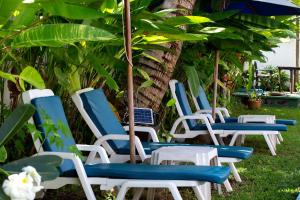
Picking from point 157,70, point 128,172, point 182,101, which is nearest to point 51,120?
point 128,172

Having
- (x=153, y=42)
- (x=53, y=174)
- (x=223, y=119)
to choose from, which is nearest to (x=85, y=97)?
(x=153, y=42)

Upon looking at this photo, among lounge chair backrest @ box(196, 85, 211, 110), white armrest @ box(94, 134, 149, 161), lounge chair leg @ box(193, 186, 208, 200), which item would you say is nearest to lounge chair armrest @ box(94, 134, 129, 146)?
white armrest @ box(94, 134, 149, 161)

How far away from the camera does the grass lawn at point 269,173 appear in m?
5.14

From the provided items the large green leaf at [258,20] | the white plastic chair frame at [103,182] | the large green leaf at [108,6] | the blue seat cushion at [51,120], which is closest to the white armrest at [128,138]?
the blue seat cushion at [51,120]

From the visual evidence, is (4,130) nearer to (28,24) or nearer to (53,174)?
(53,174)

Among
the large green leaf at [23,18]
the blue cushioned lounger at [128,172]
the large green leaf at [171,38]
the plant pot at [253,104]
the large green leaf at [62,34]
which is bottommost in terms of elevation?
the plant pot at [253,104]

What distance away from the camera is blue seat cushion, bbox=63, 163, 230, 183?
353 centimetres

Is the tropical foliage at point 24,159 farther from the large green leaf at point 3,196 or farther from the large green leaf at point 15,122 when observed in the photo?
the large green leaf at point 3,196

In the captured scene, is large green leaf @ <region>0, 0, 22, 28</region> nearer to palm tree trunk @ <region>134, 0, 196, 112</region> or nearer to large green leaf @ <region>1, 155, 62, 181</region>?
large green leaf @ <region>1, 155, 62, 181</region>

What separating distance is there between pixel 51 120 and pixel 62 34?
1102 millimetres

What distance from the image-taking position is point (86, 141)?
18.9 ft

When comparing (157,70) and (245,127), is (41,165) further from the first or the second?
(245,127)

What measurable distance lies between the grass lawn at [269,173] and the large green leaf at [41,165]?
2.40 metres

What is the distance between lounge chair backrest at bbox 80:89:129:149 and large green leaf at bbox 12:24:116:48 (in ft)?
6.46
